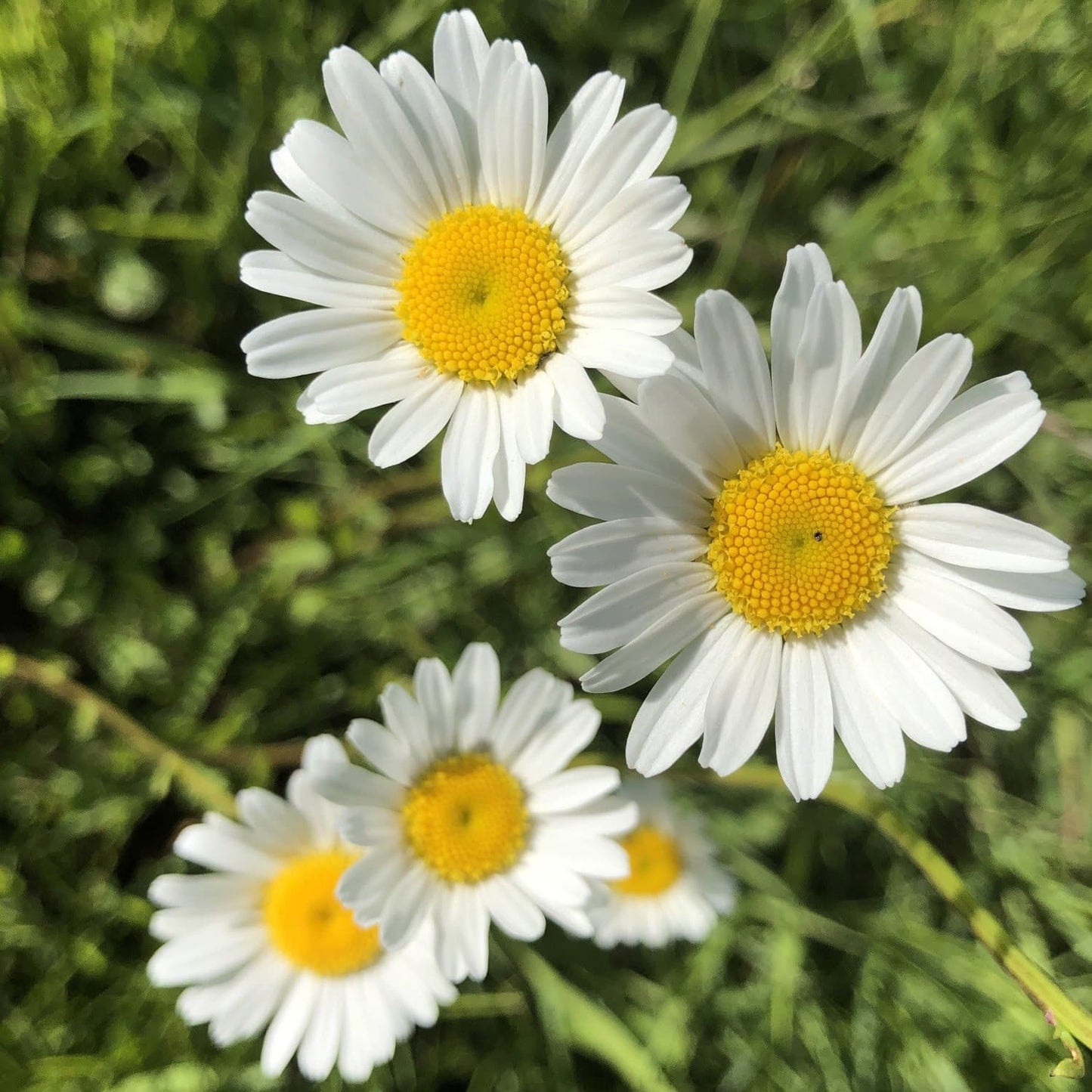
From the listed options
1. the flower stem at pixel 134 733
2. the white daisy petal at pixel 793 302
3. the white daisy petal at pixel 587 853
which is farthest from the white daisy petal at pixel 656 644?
the flower stem at pixel 134 733

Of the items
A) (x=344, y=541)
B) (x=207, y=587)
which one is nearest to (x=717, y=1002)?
(x=344, y=541)

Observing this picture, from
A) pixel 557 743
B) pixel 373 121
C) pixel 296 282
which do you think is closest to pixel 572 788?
pixel 557 743

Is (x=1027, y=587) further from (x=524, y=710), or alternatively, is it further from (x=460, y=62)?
(x=460, y=62)

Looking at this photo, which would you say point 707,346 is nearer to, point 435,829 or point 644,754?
point 644,754

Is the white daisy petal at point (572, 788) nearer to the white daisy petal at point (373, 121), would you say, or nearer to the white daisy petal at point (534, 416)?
the white daisy petal at point (534, 416)

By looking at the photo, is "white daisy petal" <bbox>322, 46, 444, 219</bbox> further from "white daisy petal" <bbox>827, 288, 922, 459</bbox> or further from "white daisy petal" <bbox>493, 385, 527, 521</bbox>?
"white daisy petal" <bbox>827, 288, 922, 459</bbox>

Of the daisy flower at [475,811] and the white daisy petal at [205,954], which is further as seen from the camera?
the white daisy petal at [205,954]

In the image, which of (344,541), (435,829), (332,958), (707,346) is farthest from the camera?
(344,541)
